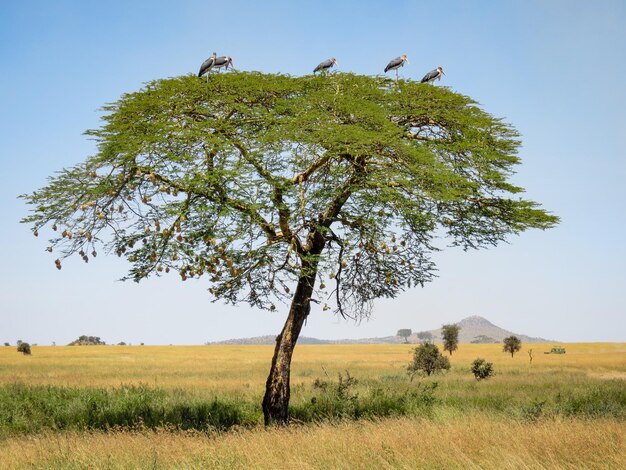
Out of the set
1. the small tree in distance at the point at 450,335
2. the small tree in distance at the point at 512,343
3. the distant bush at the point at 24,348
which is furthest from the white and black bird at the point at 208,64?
the distant bush at the point at 24,348

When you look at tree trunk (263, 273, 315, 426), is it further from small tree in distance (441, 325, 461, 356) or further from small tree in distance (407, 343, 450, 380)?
small tree in distance (441, 325, 461, 356)

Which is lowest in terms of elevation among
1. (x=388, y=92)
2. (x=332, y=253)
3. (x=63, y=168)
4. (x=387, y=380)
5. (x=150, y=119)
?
(x=387, y=380)

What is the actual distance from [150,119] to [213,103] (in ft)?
5.46

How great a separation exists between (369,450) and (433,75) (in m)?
11.6

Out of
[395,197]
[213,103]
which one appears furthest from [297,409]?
[213,103]

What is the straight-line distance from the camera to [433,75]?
60.2ft

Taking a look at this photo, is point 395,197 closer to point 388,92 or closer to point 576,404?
point 388,92

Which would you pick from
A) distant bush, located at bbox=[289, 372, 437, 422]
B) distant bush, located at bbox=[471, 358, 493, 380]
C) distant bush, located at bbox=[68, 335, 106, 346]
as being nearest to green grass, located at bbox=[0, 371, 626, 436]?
distant bush, located at bbox=[289, 372, 437, 422]

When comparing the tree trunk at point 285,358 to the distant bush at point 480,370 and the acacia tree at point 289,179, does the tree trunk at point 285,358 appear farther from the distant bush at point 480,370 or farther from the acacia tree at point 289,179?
the distant bush at point 480,370

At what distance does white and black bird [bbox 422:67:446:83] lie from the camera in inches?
722

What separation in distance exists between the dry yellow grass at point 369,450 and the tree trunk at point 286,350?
400 cm

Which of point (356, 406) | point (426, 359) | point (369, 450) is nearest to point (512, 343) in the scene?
point (426, 359)

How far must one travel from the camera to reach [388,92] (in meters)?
Answer: 17.5

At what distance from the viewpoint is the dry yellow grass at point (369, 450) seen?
31.6 ft
